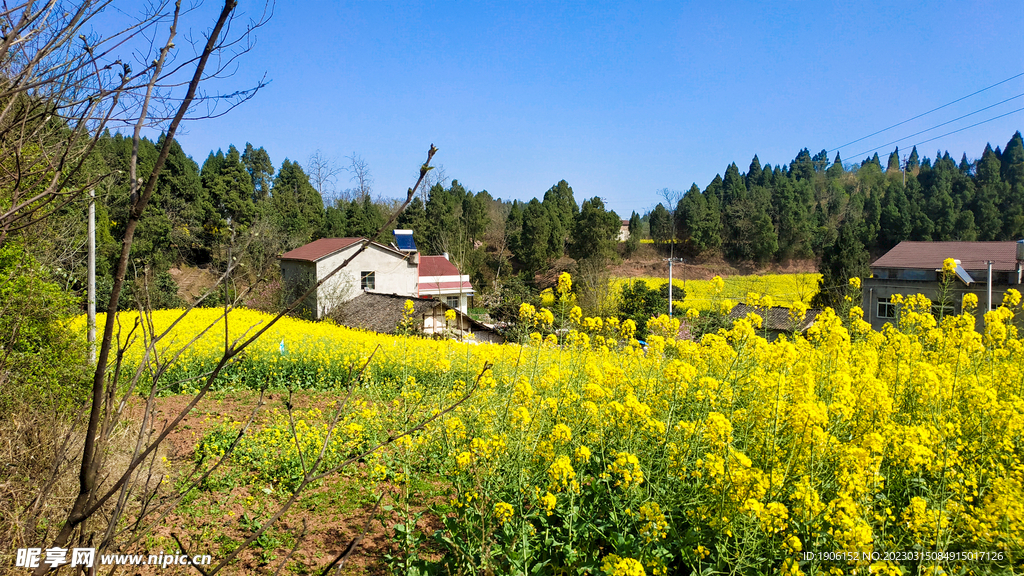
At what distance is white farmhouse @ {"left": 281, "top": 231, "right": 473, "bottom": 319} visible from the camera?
975 inches

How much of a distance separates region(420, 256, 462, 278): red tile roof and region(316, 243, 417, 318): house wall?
177cm

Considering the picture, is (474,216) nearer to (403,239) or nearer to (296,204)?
(296,204)

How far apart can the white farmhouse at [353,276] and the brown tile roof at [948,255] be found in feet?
63.5

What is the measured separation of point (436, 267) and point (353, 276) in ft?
20.3

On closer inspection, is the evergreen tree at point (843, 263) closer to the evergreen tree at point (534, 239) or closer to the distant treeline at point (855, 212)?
the distant treeline at point (855, 212)

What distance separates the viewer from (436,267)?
1251 inches

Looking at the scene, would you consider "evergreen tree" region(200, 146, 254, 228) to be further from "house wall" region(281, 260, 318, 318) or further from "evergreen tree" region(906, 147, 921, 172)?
"evergreen tree" region(906, 147, 921, 172)

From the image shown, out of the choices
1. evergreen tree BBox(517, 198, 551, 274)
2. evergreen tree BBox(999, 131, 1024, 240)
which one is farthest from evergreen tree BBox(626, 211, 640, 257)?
evergreen tree BBox(999, 131, 1024, 240)

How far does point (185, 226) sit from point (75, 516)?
117 feet

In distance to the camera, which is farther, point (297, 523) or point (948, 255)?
point (948, 255)

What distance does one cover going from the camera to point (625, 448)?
3.69 metres

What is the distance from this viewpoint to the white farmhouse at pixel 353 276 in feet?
81.2

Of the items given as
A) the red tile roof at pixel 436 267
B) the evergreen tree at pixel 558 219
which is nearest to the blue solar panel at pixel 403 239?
the red tile roof at pixel 436 267

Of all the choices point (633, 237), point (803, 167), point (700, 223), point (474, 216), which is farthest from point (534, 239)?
point (803, 167)
